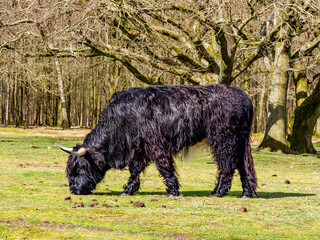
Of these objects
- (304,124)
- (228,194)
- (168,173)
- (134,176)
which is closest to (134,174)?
(134,176)

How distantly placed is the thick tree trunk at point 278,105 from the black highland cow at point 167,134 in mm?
15140

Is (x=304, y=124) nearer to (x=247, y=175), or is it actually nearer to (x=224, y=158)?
(x=247, y=175)

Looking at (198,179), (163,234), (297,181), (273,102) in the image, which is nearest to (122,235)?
(163,234)

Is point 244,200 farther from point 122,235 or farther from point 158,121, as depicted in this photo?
point 122,235

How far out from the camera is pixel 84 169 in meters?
8.75

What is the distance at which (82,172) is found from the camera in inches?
344

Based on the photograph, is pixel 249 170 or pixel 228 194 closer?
pixel 249 170

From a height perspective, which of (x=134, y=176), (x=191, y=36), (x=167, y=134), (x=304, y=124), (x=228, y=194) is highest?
(x=191, y=36)

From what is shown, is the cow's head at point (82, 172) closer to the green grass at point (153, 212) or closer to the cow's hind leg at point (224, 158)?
the green grass at point (153, 212)

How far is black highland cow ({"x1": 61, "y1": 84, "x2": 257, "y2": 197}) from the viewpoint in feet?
28.0

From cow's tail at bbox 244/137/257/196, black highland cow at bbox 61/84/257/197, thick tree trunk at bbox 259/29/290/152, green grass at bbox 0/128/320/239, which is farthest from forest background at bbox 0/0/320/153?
cow's tail at bbox 244/137/257/196

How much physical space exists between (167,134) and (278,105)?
636 inches

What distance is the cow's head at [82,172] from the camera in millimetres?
8656

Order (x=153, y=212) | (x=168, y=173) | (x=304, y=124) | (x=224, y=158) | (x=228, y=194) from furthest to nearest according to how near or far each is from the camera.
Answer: (x=304, y=124)
(x=228, y=194)
(x=224, y=158)
(x=168, y=173)
(x=153, y=212)
